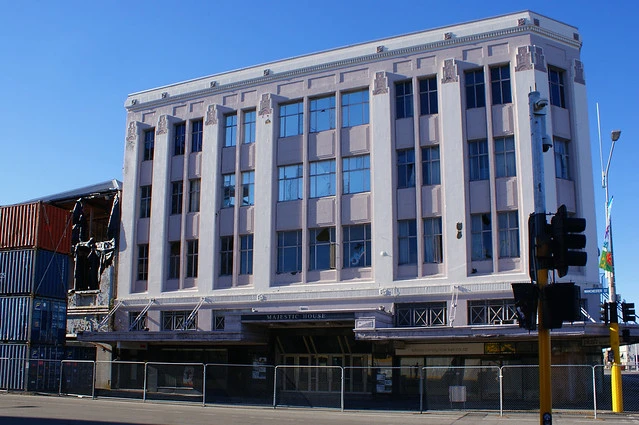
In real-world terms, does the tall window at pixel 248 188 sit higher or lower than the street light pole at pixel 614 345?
higher

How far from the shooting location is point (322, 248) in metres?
32.0

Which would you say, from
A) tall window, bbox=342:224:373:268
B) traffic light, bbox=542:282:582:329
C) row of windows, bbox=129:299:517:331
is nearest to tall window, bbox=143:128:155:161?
tall window, bbox=342:224:373:268

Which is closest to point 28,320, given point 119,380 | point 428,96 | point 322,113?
point 119,380

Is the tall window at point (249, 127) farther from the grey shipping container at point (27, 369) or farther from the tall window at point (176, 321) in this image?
the grey shipping container at point (27, 369)

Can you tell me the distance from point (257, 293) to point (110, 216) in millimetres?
10480

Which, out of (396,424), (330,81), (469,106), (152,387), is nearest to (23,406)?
(152,387)

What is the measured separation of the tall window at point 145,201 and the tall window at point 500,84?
733 inches

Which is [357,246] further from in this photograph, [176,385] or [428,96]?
[176,385]

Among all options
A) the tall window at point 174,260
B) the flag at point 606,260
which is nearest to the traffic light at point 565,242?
the flag at point 606,260

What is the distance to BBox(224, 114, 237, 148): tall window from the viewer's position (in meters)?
35.2

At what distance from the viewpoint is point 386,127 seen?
31188 mm

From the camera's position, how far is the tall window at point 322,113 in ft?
108

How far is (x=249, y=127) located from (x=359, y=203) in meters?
7.50

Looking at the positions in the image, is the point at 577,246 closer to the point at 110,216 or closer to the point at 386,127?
the point at 386,127
